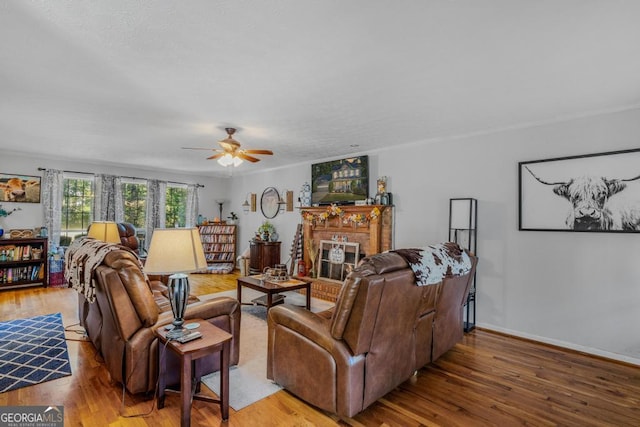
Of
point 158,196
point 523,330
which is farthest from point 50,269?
point 523,330

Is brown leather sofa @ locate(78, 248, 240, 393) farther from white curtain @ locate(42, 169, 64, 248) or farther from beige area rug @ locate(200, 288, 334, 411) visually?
white curtain @ locate(42, 169, 64, 248)

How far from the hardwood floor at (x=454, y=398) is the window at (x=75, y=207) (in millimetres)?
4229

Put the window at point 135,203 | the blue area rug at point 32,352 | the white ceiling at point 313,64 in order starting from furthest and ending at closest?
the window at point 135,203, the blue area rug at point 32,352, the white ceiling at point 313,64


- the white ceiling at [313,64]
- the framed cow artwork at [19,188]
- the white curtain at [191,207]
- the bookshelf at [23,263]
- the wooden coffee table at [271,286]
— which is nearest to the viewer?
the white ceiling at [313,64]

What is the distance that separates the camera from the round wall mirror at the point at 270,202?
7340 millimetres

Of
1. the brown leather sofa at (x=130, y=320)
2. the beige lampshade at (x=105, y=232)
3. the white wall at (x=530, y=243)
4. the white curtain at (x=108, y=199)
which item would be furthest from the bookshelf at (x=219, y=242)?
the brown leather sofa at (x=130, y=320)

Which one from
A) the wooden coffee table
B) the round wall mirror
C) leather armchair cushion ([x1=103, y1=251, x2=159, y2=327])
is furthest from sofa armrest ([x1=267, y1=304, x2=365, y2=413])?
the round wall mirror

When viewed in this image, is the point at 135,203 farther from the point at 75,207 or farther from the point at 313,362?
the point at 313,362

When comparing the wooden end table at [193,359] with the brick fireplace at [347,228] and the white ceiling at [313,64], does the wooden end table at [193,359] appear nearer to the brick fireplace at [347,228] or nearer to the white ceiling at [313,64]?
the white ceiling at [313,64]

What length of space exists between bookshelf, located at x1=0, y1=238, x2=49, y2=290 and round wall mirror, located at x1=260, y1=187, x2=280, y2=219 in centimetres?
418

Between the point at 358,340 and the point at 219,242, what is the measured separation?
21.3 feet

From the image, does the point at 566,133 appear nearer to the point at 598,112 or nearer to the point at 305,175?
the point at 598,112

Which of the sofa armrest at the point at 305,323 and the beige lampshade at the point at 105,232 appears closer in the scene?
the sofa armrest at the point at 305,323

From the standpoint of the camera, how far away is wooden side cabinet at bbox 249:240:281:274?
6.91 m
